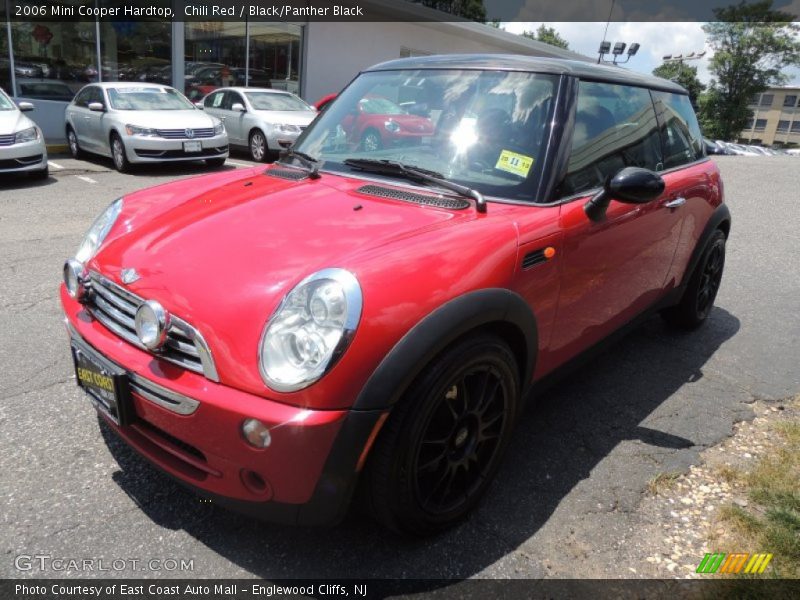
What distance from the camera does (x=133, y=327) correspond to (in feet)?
6.88

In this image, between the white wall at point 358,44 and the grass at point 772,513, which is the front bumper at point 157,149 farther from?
the grass at point 772,513

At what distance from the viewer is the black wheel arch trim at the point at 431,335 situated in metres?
1.81

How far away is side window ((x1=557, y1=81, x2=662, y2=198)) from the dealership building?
1275 centimetres

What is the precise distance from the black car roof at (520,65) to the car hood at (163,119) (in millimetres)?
7557

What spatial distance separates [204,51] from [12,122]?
8.14 m

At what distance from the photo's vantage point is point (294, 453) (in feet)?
5.82

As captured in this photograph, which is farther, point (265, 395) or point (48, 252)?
point (48, 252)

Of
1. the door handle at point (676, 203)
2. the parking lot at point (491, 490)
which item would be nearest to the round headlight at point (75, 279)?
the parking lot at point (491, 490)

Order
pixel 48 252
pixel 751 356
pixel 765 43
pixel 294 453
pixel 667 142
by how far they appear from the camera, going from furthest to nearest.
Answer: pixel 765 43, pixel 48 252, pixel 751 356, pixel 667 142, pixel 294 453

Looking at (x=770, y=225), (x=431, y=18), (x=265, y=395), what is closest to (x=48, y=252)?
(x=265, y=395)

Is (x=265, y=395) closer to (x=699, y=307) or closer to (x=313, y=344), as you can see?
(x=313, y=344)

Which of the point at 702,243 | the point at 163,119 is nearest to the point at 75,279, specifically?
the point at 702,243

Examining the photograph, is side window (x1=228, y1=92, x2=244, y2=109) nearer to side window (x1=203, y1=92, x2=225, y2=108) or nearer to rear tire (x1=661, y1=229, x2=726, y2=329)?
side window (x1=203, y1=92, x2=225, y2=108)

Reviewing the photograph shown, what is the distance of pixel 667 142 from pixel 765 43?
5441 centimetres
